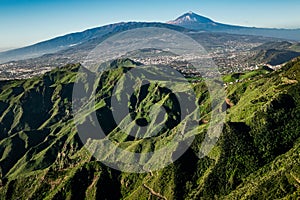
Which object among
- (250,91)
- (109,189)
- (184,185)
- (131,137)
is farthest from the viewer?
(131,137)

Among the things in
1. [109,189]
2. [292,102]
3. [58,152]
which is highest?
[292,102]

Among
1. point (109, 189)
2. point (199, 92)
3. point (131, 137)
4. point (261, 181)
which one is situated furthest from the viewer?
point (199, 92)

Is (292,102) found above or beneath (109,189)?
above

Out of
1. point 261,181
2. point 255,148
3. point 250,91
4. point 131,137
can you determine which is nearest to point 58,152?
point 131,137

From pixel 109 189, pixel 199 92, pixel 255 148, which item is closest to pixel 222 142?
pixel 255 148

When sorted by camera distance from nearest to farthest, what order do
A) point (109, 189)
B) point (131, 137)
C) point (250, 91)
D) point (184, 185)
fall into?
point (184, 185) < point (109, 189) < point (250, 91) < point (131, 137)

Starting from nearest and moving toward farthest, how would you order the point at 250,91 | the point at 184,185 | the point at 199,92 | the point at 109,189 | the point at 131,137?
the point at 184,185
the point at 109,189
the point at 250,91
the point at 131,137
the point at 199,92

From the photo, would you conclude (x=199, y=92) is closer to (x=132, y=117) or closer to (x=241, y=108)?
(x=132, y=117)

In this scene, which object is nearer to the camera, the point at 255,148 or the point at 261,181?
the point at 261,181

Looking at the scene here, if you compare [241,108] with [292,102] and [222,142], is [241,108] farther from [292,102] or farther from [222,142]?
[222,142]
